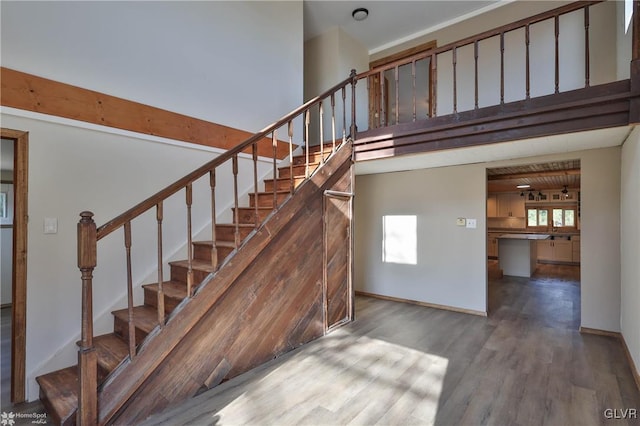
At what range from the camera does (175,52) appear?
3316 mm

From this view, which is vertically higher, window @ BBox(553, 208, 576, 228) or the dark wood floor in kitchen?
window @ BBox(553, 208, 576, 228)

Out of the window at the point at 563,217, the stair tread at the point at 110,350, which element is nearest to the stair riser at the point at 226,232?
the stair tread at the point at 110,350

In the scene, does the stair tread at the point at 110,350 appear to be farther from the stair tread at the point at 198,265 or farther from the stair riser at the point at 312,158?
the stair riser at the point at 312,158

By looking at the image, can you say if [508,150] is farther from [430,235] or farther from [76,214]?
[76,214]

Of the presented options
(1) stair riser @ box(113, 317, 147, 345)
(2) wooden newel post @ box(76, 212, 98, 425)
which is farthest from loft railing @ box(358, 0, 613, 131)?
(1) stair riser @ box(113, 317, 147, 345)

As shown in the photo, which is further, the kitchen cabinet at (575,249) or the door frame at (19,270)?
the kitchen cabinet at (575,249)

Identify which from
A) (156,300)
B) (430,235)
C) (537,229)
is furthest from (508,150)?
(537,229)

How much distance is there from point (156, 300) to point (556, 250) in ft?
33.4

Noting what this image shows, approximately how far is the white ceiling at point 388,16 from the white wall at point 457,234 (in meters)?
2.67

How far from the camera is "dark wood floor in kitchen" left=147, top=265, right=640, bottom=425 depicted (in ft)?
6.88

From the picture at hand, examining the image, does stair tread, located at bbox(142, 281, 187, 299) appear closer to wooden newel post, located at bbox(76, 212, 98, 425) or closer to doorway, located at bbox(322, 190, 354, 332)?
wooden newel post, located at bbox(76, 212, 98, 425)

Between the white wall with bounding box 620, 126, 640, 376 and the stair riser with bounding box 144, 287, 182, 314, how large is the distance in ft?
11.9

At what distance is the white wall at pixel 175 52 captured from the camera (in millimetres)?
2477

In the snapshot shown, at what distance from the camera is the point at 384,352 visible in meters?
3.10
